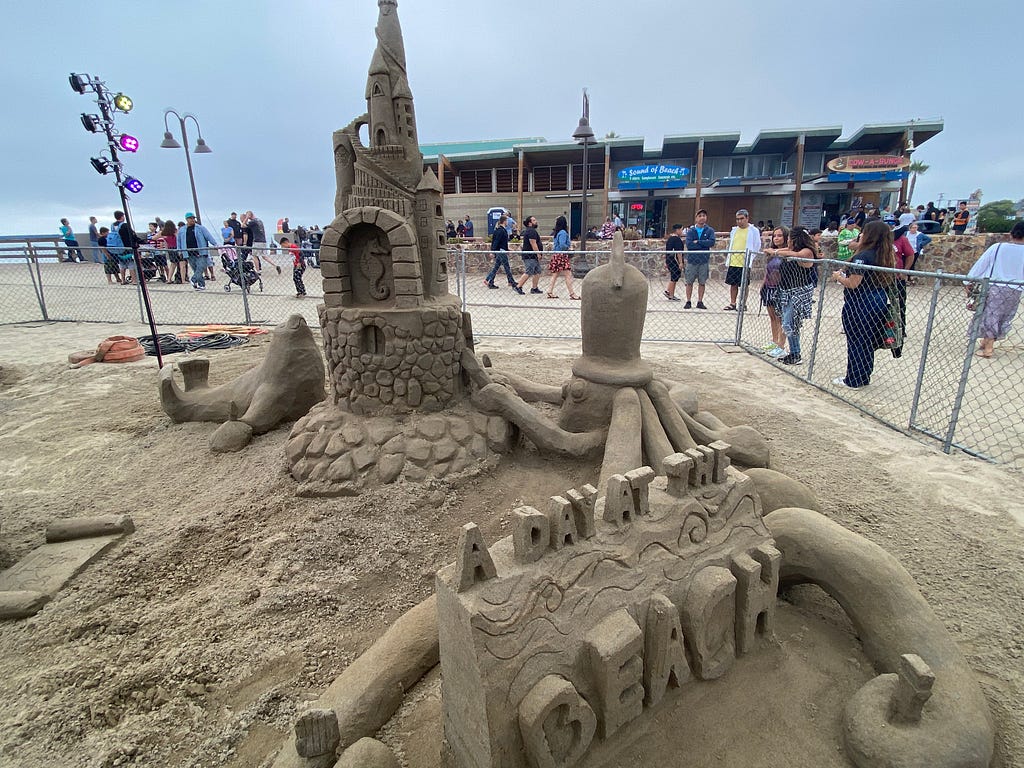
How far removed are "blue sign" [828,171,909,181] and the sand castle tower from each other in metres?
20.0

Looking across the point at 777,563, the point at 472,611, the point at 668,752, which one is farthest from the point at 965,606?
the point at 472,611

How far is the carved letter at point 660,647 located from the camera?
1.75m

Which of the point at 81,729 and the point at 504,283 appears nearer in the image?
the point at 81,729

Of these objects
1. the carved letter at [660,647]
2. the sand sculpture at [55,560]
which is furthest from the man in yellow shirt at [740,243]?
the sand sculpture at [55,560]

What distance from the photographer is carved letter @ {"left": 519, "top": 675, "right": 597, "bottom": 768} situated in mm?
1491

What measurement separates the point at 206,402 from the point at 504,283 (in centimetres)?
960

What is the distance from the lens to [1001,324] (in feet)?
21.2

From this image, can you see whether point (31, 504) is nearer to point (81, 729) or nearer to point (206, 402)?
point (206, 402)

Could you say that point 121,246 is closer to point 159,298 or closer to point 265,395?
point 159,298

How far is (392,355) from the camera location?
386cm

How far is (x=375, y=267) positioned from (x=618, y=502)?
9.19 ft

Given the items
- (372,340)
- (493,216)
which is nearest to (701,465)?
(372,340)

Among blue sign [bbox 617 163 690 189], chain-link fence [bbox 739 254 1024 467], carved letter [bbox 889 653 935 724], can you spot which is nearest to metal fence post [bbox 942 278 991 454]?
chain-link fence [bbox 739 254 1024 467]

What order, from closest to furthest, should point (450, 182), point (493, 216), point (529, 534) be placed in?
1. point (529, 534)
2. point (493, 216)
3. point (450, 182)
